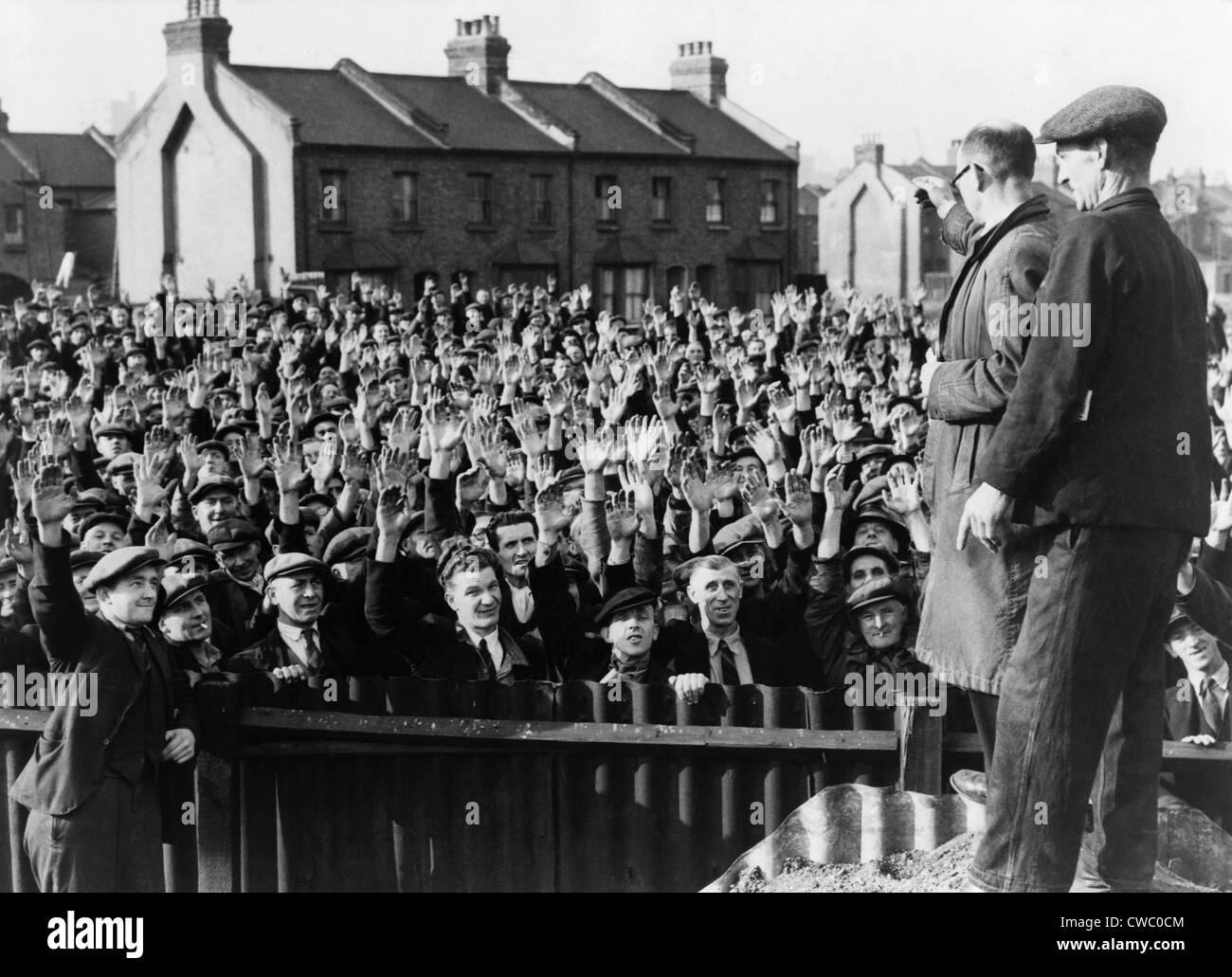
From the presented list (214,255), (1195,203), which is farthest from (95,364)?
(1195,203)

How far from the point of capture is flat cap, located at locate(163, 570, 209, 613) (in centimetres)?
577

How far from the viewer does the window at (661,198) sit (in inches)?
634

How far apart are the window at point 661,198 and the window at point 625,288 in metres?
0.75

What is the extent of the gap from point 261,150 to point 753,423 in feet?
25.3

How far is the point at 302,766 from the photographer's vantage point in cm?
555

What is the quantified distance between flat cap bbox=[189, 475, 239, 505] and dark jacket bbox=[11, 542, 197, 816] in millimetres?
1623

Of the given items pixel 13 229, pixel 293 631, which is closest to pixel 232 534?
pixel 293 631

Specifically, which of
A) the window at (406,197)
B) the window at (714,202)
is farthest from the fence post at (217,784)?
the window at (406,197)

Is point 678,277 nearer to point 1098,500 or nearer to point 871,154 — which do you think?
point 871,154

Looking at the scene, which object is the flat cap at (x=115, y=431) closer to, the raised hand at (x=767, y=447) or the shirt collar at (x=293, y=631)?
the shirt collar at (x=293, y=631)

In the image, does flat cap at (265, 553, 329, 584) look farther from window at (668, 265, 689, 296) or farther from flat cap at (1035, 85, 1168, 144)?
window at (668, 265, 689, 296)
